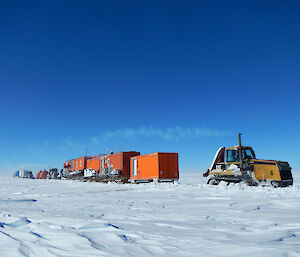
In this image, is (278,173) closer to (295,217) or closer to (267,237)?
(295,217)

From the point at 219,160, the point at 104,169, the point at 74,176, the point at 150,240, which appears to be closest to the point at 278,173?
the point at 219,160

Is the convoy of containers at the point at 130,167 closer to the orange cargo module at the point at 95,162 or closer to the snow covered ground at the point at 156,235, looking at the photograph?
the orange cargo module at the point at 95,162

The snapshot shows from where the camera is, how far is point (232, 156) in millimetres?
16125

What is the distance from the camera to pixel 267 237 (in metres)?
4.09

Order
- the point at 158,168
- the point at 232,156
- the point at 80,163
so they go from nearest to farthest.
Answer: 1. the point at 232,156
2. the point at 158,168
3. the point at 80,163

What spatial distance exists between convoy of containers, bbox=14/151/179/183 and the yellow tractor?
8220 mm

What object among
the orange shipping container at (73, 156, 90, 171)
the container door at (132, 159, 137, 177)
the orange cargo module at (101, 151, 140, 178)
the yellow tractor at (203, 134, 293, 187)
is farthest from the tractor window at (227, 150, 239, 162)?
the orange shipping container at (73, 156, 90, 171)

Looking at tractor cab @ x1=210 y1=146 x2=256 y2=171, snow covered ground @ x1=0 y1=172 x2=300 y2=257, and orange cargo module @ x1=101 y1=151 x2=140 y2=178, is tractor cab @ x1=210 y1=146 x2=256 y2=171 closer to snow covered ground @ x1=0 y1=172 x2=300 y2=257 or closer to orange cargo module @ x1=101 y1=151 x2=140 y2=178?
snow covered ground @ x1=0 y1=172 x2=300 y2=257

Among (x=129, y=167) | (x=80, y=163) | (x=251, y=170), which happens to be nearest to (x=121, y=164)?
(x=129, y=167)

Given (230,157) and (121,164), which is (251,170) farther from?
(121,164)

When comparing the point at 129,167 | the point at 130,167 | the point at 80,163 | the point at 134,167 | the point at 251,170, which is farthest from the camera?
the point at 80,163

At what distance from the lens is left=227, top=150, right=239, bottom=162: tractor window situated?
15.9m

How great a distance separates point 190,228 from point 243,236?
0.99 metres

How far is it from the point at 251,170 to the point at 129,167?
52.3ft
